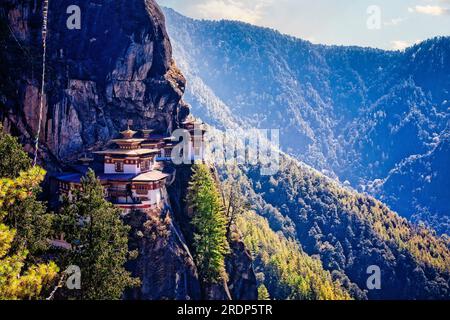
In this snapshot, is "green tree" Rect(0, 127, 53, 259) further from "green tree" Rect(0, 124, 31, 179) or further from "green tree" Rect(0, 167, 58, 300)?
"green tree" Rect(0, 167, 58, 300)

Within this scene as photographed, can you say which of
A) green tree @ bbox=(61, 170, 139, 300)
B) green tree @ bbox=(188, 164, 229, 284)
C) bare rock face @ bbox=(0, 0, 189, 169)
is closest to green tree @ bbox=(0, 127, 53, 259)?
green tree @ bbox=(61, 170, 139, 300)

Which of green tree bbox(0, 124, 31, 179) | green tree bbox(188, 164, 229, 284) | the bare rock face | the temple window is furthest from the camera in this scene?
the bare rock face

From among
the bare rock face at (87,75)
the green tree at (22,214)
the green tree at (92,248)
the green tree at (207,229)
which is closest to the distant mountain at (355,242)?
the bare rock face at (87,75)

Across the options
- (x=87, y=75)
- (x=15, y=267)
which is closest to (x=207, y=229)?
(x=87, y=75)

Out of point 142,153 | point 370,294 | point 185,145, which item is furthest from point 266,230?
point 142,153

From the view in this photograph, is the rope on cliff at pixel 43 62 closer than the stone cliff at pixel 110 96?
No

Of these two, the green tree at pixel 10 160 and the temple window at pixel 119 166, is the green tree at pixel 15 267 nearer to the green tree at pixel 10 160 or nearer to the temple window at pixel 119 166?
the green tree at pixel 10 160
